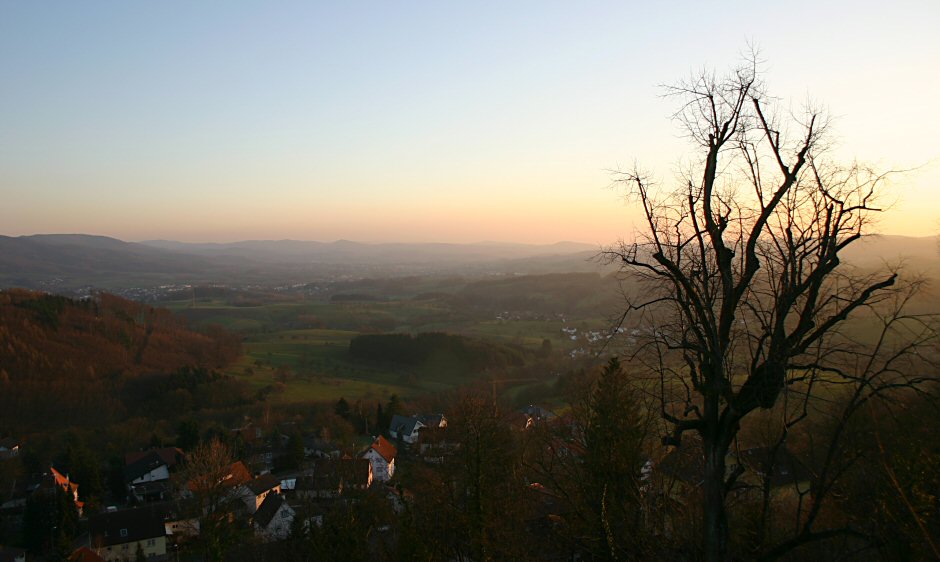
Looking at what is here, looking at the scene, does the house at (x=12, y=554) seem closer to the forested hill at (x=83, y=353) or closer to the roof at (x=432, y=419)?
the roof at (x=432, y=419)

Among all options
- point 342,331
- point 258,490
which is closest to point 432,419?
point 258,490

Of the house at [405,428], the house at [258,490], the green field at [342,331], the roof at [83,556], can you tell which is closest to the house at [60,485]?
the roof at [83,556]

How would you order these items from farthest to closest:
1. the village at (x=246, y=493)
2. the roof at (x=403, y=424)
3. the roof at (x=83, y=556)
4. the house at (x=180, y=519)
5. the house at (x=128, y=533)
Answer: the roof at (x=403, y=424)
the house at (x=128, y=533)
the house at (x=180, y=519)
the roof at (x=83, y=556)
the village at (x=246, y=493)

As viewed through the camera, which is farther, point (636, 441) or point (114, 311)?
point (114, 311)

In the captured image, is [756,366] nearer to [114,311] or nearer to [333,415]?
[333,415]

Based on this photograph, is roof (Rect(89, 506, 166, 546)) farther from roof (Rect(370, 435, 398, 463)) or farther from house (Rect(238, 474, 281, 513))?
roof (Rect(370, 435, 398, 463))

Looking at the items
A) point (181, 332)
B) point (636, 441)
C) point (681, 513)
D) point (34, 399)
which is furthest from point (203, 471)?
point (181, 332)

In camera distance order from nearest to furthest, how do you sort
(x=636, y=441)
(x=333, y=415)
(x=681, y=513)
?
(x=681, y=513), (x=636, y=441), (x=333, y=415)
